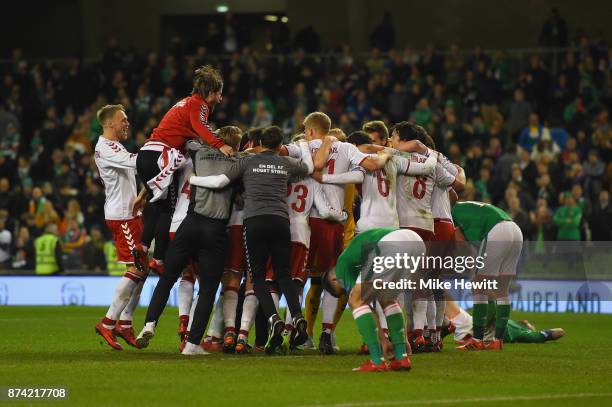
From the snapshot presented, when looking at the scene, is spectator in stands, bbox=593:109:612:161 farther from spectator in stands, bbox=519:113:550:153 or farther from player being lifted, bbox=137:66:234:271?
player being lifted, bbox=137:66:234:271

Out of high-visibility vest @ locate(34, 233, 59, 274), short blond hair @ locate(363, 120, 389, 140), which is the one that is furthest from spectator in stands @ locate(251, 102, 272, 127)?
short blond hair @ locate(363, 120, 389, 140)

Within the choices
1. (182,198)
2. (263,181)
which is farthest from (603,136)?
(263,181)

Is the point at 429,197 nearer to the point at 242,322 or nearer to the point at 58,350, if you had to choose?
the point at 242,322

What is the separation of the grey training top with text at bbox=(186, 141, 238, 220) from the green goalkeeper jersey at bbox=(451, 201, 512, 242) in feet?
8.30

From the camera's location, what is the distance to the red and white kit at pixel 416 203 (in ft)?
40.9

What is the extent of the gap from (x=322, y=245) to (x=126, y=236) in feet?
6.73

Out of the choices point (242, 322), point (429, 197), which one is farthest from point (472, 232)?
point (242, 322)

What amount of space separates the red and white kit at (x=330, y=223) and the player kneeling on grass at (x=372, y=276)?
214 cm

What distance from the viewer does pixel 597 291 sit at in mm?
19922

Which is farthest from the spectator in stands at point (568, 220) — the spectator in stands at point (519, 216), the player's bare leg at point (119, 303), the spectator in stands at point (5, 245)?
the spectator in stands at point (5, 245)

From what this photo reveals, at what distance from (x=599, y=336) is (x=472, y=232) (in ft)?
10.8

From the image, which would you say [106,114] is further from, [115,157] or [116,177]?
[116,177]

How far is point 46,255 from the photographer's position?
23156mm

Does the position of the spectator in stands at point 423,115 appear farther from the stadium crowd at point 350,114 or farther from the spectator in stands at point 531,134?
the spectator in stands at point 531,134
